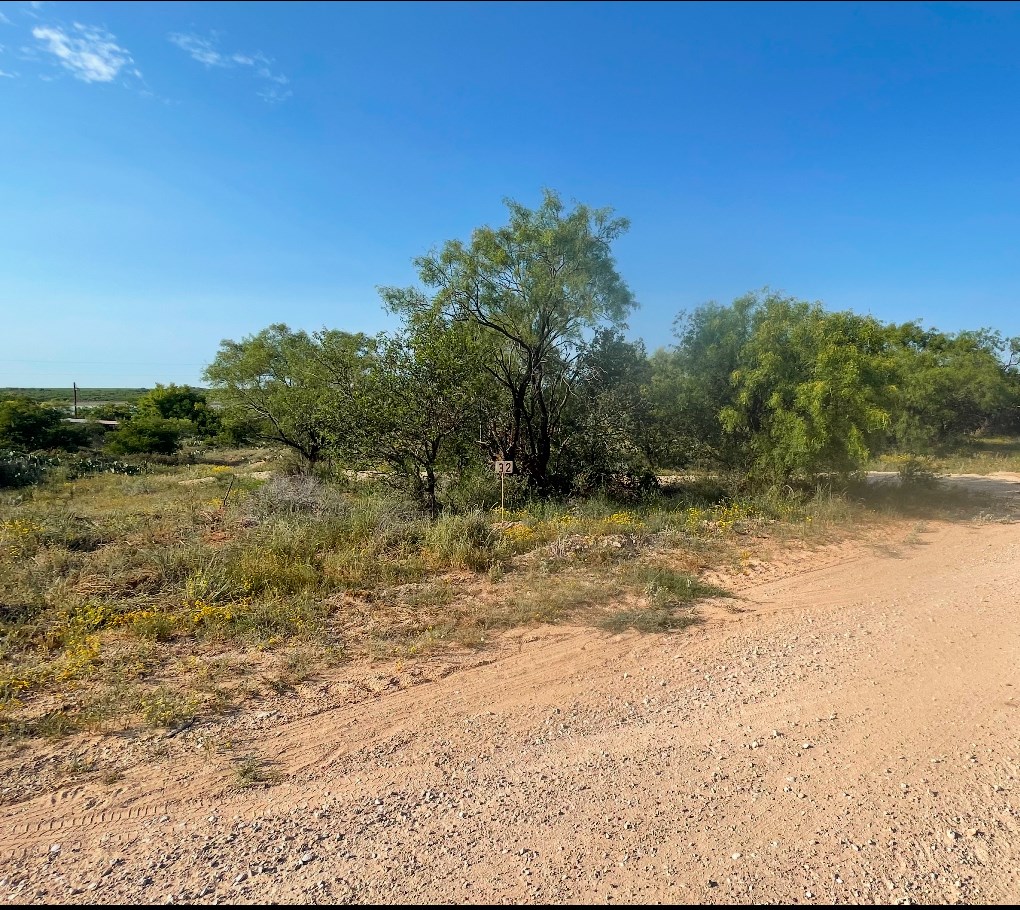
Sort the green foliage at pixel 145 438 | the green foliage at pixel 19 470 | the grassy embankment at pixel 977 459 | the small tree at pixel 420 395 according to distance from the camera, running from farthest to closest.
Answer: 1. the green foliage at pixel 145 438
2. the grassy embankment at pixel 977 459
3. the green foliage at pixel 19 470
4. the small tree at pixel 420 395

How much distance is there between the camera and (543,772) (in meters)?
3.31

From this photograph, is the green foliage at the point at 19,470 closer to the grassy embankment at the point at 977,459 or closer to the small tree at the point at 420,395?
the small tree at the point at 420,395

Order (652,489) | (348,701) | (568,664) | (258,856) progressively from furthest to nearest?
(652,489)
(568,664)
(348,701)
(258,856)

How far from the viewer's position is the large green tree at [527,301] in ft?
38.1

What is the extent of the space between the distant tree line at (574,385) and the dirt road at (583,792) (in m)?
6.94

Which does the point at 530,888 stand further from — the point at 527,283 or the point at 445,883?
the point at 527,283

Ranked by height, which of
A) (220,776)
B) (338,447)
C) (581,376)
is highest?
(581,376)

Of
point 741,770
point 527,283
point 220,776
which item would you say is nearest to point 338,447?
point 527,283

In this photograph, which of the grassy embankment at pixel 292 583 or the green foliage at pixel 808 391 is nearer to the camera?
the grassy embankment at pixel 292 583

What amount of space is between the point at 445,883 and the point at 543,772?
0.97 metres

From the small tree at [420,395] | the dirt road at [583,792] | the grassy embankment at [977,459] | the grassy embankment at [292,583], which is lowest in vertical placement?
the dirt road at [583,792]

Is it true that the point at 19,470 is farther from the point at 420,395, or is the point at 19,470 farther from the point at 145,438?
the point at 420,395

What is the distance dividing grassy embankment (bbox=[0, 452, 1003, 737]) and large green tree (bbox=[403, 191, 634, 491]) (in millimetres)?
2328

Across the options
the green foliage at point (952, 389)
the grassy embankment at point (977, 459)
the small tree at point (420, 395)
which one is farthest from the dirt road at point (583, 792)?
the green foliage at point (952, 389)
